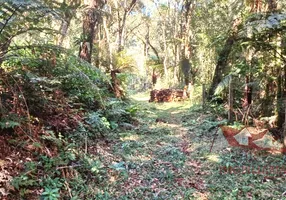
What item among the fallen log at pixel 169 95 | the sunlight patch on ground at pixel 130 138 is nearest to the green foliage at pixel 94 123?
the sunlight patch on ground at pixel 130 138

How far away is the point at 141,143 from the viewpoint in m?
5.18

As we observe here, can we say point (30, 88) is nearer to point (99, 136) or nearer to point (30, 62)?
point (30, 62)

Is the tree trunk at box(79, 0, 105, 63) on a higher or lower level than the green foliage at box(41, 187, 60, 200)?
higher

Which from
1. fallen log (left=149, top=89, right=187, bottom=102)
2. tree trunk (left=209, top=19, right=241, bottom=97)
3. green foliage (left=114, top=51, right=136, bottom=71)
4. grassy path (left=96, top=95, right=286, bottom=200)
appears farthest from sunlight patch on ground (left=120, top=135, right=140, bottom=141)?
fallen log (left=149, top=89, right=187, bottom=102)

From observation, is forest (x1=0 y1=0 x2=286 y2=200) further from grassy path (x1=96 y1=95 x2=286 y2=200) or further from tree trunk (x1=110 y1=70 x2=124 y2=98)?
tree trunk (x1=110 y1=70 x2=124 y2=98)

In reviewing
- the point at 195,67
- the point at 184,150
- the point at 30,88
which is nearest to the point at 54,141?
the point at 30,88

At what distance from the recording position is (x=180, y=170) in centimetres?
418

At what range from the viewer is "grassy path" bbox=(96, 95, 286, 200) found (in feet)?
11.4

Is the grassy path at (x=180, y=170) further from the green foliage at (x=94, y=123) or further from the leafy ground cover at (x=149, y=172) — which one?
the green foliage at (x=94, y=123)

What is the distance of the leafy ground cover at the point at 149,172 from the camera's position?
3053mm

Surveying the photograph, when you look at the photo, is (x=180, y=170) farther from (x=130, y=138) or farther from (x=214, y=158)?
(x=130, y=138)

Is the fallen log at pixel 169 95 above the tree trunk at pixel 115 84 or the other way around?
the other way around

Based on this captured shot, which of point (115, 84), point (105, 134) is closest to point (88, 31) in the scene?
point (115, 84)

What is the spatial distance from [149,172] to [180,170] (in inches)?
19.6
